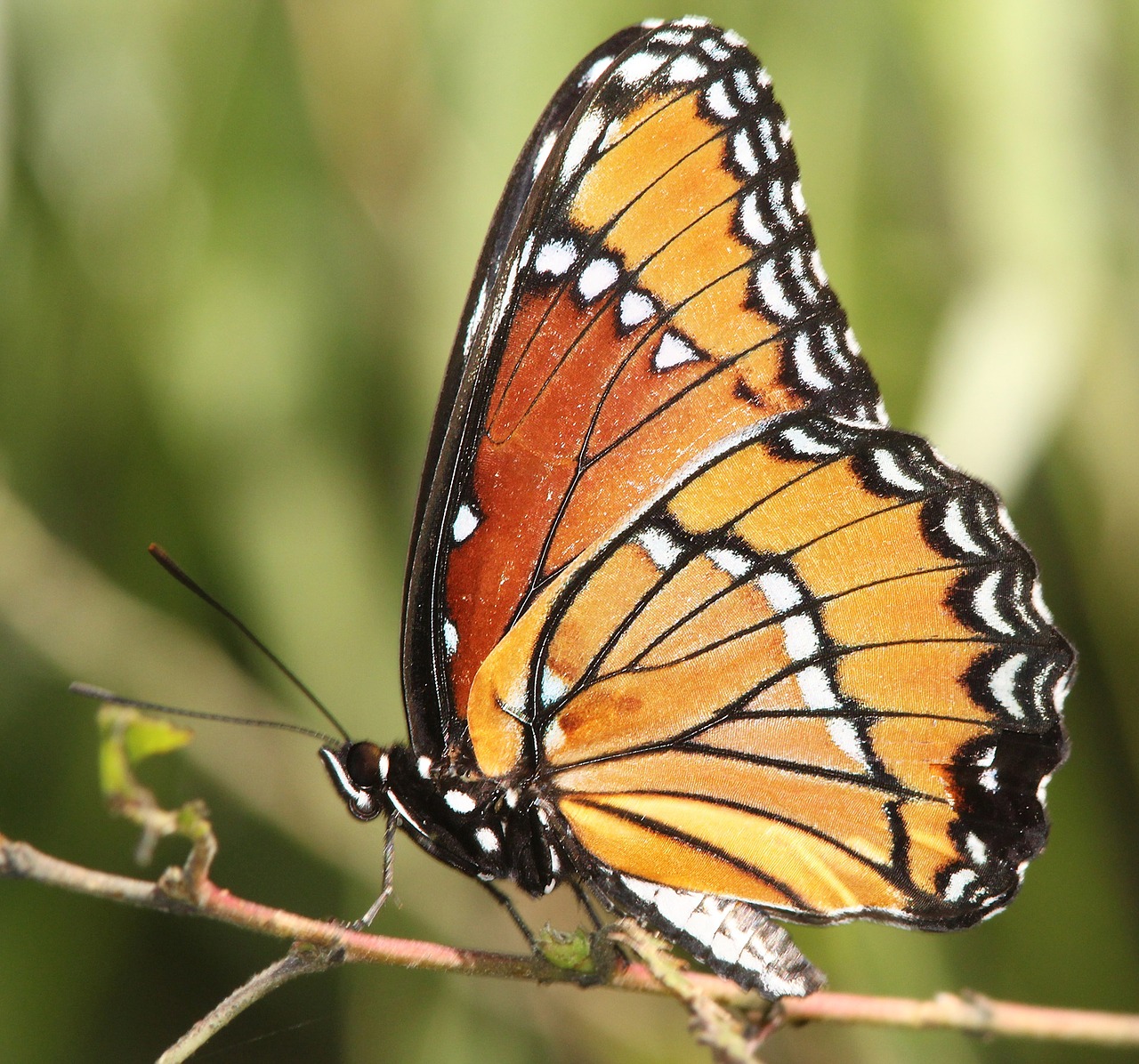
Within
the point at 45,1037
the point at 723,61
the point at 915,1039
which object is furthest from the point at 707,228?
the point at 45,1037


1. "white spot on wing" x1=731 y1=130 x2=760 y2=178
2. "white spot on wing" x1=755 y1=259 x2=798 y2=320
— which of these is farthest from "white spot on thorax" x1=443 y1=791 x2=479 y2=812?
"white spot on wing" x1=731 y1=130 x2=760 y2=178

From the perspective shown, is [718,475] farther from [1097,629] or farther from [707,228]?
[1097,629]

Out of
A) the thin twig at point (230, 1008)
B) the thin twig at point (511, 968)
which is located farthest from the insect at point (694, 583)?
the thin twig at point (230, 1008)

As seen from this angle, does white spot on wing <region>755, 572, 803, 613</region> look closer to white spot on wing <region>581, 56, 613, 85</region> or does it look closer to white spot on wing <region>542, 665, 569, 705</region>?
white spot on wing <region>542, 665, 569, 705</region>

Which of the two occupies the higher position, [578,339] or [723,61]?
[723,61]

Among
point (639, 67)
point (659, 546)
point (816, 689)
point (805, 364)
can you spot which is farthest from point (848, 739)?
point (639, 67)

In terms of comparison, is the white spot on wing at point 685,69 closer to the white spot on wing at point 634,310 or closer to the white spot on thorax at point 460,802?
the white spot on wing at point 634,310
